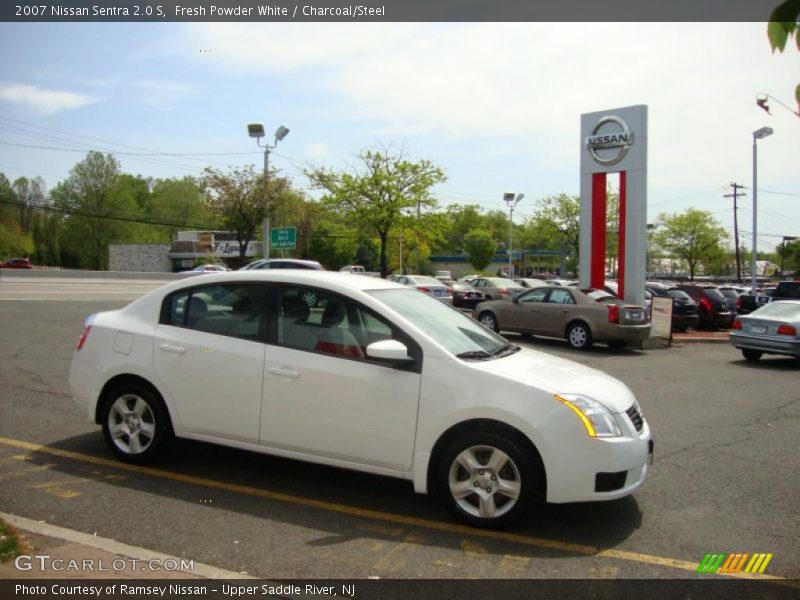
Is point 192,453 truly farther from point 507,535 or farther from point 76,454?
point 507,535

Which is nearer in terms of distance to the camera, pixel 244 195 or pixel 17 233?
pixel 244 195

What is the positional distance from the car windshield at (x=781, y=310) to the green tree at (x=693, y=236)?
5643 centimetres

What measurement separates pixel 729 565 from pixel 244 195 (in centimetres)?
4064

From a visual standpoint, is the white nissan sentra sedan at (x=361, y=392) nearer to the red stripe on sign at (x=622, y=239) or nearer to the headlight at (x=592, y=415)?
the headlight at (x=592, y=415)

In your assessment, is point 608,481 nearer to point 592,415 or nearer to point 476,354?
point 592,415

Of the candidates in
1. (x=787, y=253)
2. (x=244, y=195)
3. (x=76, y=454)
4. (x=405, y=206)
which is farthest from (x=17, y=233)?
(x=787, y=253)

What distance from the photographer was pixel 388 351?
427 cm

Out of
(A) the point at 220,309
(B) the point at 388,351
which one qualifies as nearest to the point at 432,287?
(A) the point at 220,309

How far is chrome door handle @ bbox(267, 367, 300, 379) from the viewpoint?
15.2 ft

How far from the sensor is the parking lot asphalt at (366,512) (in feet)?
12.3

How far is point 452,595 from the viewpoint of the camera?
3.35 meters

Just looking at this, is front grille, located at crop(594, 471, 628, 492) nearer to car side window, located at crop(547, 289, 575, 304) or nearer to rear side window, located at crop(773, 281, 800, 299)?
car side window, located at crop(547, 289, 575, 304)

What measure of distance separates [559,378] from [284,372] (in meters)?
1.94

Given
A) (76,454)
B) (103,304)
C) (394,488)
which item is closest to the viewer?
(394,488)
